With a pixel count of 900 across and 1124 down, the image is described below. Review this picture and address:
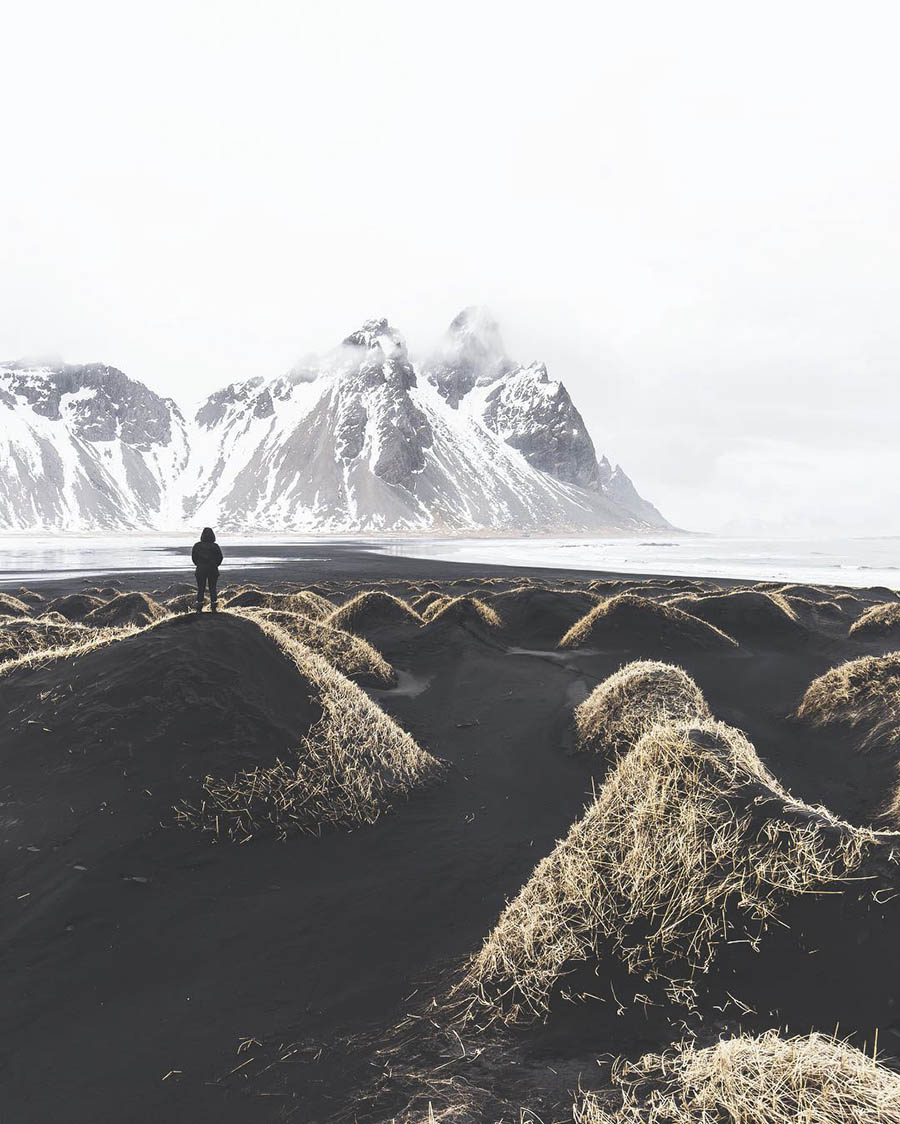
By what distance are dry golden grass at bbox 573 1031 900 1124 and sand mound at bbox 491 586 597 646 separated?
813 inches

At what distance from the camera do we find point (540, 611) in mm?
26281

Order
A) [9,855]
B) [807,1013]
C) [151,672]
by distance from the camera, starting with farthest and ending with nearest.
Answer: [151,672] → [9,855] → [807,1013]

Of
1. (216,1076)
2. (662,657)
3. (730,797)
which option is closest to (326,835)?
(216,1076)

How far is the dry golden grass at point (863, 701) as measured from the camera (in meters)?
12.3

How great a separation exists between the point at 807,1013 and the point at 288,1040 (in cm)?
420

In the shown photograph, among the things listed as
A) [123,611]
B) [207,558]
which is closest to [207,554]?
[207,558]

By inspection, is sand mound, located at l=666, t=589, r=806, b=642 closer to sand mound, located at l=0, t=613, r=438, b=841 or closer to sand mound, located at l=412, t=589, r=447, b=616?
sand mound, located at l=412, t=589, r=447, b=616

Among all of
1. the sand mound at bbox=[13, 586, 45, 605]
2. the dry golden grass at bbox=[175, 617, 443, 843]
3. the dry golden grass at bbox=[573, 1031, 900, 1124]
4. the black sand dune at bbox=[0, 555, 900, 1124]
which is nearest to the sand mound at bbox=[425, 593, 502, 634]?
the black sand dune at bbox=[0, 555, 900, 1124]

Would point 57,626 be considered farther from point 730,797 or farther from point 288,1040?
point 730,797

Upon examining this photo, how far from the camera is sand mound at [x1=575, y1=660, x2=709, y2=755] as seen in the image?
12461mm

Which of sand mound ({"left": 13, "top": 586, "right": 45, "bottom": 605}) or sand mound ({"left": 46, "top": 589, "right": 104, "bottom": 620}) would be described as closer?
sand mound ({"left": 46, "top": 589, "right": 104, "bottom": 620})

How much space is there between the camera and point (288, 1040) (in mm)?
4965

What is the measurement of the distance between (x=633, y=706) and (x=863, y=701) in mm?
5752

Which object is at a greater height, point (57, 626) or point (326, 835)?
point (57, 626)
